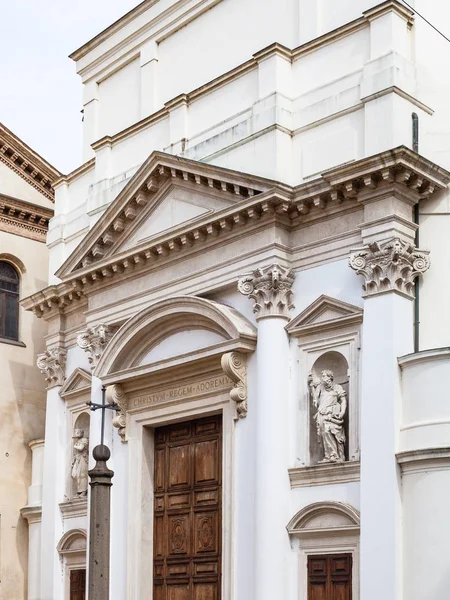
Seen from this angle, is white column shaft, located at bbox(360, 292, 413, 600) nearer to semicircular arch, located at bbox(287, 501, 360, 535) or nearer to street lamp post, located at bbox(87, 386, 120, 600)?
semicircular arch, located at bbox(287, 501, 360, 535)

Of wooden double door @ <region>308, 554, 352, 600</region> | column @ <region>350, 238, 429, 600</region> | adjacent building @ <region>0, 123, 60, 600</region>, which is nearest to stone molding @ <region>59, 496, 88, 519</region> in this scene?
adjacent building @ <region>0, 123, 60, 600</region>

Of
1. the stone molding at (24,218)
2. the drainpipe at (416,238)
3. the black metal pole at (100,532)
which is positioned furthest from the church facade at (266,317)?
the black metal pole at (100,532)

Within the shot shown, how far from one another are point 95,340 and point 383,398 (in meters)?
7.35

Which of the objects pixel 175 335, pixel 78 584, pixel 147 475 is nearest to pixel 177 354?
pixel 175 335

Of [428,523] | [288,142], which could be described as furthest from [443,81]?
[428,523]

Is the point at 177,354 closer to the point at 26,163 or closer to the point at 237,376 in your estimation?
the point at 237,376

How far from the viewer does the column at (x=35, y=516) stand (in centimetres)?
2542

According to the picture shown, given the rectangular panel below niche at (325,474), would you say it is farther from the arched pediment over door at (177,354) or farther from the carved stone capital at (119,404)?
the carved stone capital at (119,404)

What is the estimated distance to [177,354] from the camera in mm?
21578

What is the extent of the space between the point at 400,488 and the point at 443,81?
6.83 metres

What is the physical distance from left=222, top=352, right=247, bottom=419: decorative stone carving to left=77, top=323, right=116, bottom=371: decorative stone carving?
3964 millimetres

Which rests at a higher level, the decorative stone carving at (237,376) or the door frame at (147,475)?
the decorative stone carving at (237,376)

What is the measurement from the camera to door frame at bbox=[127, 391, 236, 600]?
792 inches

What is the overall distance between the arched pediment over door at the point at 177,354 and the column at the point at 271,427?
44 centimetres
